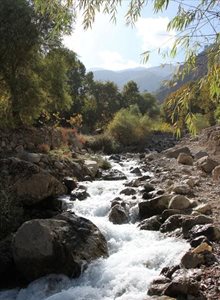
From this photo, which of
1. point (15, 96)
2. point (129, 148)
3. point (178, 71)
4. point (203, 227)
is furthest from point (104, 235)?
point (129, 148)

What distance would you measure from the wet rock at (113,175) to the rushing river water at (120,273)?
17.1ft

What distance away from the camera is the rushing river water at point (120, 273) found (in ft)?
21.6

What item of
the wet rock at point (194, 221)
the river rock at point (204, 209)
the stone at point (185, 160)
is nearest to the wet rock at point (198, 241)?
the wet rock at point (194, 221)

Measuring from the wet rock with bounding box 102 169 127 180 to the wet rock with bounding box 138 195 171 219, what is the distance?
4.29 m

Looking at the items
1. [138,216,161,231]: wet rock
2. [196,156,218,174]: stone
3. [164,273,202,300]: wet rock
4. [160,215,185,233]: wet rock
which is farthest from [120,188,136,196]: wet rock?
[164,273,202,300]: wet rock

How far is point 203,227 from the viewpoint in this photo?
7.56 meters

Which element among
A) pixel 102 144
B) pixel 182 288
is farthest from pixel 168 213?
pixel 102 144

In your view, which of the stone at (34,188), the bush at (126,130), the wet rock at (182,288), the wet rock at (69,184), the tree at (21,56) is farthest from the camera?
the bush at (126,130)

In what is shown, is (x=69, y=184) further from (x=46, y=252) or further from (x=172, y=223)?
(x=46, y=252)

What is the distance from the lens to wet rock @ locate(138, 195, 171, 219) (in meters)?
9.47

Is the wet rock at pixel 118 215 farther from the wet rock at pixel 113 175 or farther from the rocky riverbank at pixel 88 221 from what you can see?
the wet rock at pixel 113 175

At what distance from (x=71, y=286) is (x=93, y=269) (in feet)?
1.63

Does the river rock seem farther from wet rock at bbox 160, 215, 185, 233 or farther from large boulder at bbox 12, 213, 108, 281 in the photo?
large boulder at bbox 12, 213, 108, 281

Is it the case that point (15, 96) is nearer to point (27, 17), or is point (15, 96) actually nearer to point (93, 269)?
point (27, 17)
